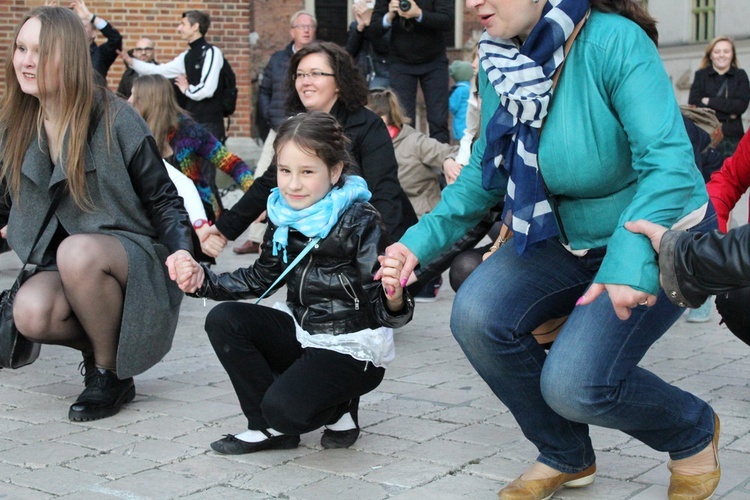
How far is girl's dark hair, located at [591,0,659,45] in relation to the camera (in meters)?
3.27

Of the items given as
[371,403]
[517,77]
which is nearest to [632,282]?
[517,77]

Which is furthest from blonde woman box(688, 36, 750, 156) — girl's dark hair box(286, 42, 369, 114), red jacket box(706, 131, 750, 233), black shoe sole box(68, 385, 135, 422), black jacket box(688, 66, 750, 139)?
black shoe sole box(68, 385, 135, 422)

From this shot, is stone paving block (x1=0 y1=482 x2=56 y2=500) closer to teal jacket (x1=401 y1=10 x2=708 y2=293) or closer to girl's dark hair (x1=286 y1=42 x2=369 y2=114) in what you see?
teal jacket (x1=401 y1=10 x2=708 y2=293)

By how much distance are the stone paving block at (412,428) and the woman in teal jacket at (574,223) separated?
0.81 metres

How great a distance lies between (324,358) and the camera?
3.89 meters

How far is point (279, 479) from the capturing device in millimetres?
3732

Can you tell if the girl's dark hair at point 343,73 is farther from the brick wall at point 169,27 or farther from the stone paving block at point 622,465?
the brick wall at point 169,27

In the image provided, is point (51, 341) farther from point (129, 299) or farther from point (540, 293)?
point (540, 293)

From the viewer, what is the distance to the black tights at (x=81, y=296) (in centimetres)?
448

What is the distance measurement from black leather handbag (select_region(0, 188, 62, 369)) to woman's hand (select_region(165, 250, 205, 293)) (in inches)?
34.8

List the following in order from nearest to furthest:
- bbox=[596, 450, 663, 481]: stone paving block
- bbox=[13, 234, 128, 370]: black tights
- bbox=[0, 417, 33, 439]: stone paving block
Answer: bbox=[596, 450, 663, 481]: stone paving block → bbox=[0, 417, 33, 439]: stone paving block → bbox=[13, 234, 128, 370]: black tights

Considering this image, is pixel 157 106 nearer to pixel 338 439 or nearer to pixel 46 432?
pixel 46 432

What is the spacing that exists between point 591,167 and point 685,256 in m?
0.56

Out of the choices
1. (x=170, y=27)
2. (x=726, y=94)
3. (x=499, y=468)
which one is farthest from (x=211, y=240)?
(x=170, y=27)
